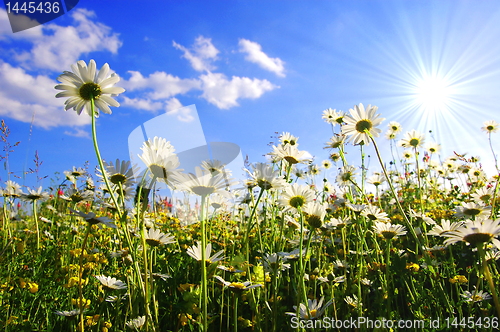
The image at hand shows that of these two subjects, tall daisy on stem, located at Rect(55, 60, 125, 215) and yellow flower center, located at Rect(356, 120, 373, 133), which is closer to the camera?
tall daisy on stem, located at Rect(55, 60, 125, 215)

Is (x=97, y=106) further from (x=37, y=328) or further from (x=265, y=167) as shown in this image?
(x=37, y=328)

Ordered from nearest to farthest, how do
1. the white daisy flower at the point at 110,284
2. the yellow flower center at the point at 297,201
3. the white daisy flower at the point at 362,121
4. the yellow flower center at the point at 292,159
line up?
the white daisy flower at the point at 110,284 < the yellow flower center at the point at 297,201 < the yellow flower center at the point at 292,159 < the white daisy flower at the point at 362,121

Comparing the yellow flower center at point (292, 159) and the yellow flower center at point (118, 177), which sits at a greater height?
the yellow flower center at point (292, 159)

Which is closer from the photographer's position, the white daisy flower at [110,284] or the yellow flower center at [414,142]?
the white daisy flower at [110,284]

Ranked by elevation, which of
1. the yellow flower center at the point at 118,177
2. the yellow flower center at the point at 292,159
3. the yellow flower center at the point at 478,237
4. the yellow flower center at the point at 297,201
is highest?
the yellow flower center at the point at 292,159

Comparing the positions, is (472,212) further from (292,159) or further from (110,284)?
(110,284)

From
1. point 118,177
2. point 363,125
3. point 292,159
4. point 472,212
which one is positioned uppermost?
point 363,125

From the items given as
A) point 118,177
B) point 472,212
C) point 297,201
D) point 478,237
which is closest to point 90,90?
point 118,177

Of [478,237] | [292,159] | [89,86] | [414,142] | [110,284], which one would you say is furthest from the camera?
[414,142]

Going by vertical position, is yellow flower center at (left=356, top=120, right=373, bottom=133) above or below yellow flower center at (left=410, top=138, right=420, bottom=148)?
below

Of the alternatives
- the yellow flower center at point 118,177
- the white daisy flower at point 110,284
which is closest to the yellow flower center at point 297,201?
the yellow flower center at point 118,177

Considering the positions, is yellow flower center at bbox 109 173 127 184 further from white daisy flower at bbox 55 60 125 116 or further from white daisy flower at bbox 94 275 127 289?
white daisy flower at bbox 94 275 127 289

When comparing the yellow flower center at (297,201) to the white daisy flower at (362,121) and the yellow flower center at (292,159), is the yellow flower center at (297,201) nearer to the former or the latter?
the yellow flower center at (292,159)

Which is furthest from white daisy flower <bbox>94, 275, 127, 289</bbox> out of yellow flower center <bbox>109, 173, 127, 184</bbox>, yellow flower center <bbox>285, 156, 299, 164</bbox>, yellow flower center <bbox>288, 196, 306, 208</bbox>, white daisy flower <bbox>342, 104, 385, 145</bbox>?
white daisy flower <bbox>342, 104, 385, 145</bbox>
